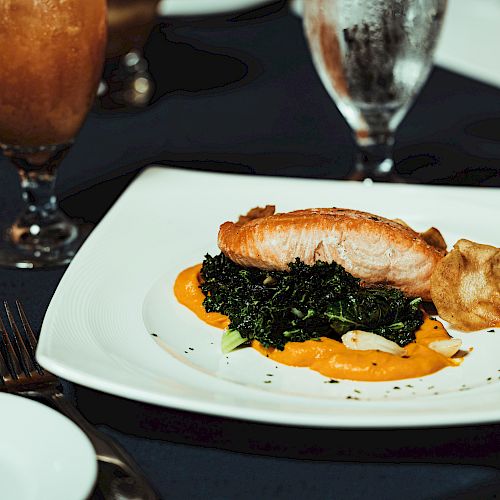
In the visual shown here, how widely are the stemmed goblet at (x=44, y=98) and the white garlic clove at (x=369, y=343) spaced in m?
0.91

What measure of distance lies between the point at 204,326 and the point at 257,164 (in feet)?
4.06

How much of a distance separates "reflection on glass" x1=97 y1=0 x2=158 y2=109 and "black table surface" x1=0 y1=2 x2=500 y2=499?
0.07 meters

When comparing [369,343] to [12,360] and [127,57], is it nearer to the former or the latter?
[12,360]

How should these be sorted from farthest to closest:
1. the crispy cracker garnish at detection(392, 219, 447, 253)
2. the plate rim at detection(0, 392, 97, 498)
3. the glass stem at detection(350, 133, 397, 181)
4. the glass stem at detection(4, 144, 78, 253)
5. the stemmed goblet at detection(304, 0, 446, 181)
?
the glass stem at detection(350, 133, 397, 181) < the stemmed goblet at detection(304, 0, 446, 181) < the glass stem at detection(4, 144, 78, 253) < the crispy cracker garnish at detection(392, 219, 447, 253) < the plate rim at detection(0, 392, 97, 498)

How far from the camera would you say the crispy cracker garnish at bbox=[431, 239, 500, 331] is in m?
1.92

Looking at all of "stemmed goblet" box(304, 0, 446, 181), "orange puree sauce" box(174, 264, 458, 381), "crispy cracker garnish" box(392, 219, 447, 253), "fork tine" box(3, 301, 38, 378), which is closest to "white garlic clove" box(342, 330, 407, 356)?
"orange puree sauce" box(174, 264, 458, 381)

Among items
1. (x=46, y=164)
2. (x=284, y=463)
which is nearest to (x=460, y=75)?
(x=46, y=164)

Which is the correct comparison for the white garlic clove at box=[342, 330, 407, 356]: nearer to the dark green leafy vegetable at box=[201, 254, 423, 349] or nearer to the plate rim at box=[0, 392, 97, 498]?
the dark green leafy vegetable at box=[201, 254, 423, 349]

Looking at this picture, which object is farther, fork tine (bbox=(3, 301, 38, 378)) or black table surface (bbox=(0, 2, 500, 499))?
fork tine (bbox=(3, 301, 38, 378))

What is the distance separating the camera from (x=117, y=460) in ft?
4.91

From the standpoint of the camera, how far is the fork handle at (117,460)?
1424mm

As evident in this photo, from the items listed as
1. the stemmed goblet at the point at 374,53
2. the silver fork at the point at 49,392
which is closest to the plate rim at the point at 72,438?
the silver fork at the point at 49,392

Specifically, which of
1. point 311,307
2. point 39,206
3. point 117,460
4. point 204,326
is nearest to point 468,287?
point 311,307

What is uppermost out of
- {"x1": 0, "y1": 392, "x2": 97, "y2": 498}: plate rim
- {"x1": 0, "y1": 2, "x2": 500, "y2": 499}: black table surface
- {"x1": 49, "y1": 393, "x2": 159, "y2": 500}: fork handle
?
{"x1": 0, "y1": 392, "x2": 97, "y2": 498}: plate rim
